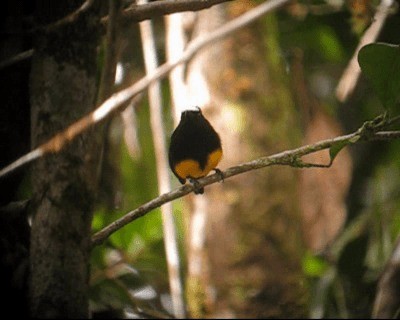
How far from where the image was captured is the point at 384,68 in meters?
0.93

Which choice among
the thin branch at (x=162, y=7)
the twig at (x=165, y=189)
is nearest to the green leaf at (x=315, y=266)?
the twig at (x=165, y=189)

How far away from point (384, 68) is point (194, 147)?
0.31 meters

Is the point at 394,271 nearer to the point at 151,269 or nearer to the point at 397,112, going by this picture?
the point at 151,269

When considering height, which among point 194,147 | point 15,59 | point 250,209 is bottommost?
point 250,209

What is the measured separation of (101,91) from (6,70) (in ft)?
0.62

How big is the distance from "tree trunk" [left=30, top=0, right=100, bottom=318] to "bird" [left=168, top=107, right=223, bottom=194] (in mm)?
178

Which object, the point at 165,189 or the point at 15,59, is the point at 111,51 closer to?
the point at 15,59

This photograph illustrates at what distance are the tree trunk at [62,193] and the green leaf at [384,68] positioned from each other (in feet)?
1.22

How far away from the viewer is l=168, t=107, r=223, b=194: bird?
0.96 meters

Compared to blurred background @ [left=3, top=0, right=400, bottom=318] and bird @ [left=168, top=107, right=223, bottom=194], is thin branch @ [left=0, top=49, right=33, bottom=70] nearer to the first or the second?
bird @ [left=168, top=107, right=223, bottom=194]

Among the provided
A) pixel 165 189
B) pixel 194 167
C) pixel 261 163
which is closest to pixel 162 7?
pixel 261 163

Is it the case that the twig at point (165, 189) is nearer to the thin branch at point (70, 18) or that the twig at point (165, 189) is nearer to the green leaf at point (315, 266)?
the thin branch at point (70, 18)

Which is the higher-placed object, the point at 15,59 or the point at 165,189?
the point at 15,59

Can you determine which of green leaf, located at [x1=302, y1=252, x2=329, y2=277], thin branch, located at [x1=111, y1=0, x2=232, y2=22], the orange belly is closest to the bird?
the orange belly
